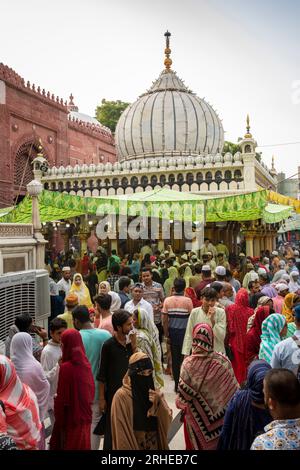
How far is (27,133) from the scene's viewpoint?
70.0ft

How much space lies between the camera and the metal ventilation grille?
5617 mm

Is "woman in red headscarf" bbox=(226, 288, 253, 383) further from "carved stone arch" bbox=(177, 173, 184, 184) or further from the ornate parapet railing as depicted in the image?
"carved stone arch" bbox=(177, 173, 184, 184)

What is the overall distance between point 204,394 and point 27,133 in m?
20.2

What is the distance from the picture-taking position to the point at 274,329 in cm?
393

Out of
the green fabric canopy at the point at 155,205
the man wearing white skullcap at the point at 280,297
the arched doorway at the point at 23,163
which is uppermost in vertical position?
the arched doorway at the point at 23,163

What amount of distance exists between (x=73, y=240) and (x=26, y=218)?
8.90 m

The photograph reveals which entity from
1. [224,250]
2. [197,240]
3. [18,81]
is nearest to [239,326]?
[224,250]

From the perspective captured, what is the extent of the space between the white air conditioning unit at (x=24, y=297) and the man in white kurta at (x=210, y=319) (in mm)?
2399

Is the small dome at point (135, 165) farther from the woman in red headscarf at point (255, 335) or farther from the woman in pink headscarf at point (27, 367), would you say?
the woman in pink headscarf at point (27, 367)

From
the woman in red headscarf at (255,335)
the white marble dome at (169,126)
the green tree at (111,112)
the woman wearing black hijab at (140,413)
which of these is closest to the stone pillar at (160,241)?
the white marble dome at (169,126)

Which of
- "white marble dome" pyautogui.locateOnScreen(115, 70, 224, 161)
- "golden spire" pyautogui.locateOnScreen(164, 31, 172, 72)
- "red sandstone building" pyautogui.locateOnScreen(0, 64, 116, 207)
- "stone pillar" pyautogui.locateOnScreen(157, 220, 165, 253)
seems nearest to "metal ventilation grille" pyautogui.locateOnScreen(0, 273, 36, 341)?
"stone pillar" pyautogui.locateOnScreen(157, 220, 165, 253)

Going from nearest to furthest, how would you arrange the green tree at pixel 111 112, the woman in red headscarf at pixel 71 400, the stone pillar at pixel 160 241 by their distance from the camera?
1. the woman in red headscarf at pixel 71 400
2. the stone pillar at pixel 160 241
3. the green tree at pixel 111 112

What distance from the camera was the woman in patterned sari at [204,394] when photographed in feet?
10.1

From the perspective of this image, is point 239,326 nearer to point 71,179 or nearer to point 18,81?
point 71,179
